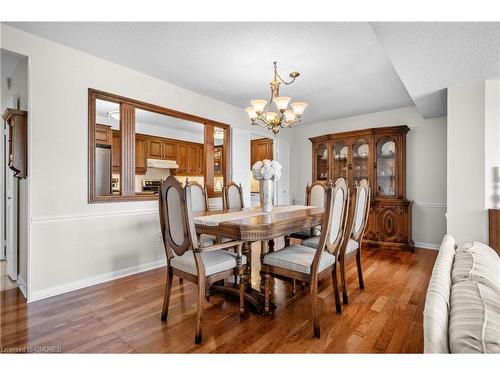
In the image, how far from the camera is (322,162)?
5.09m

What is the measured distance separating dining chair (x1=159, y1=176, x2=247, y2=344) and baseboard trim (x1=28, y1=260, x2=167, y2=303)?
1.22m

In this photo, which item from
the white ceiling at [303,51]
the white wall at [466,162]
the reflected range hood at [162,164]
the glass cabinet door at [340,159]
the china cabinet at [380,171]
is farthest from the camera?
the reflected range hood at [162,164]

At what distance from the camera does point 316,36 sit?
89.7 inches

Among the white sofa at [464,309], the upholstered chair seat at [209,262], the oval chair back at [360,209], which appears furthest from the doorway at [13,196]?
the white sofa at [464,309]

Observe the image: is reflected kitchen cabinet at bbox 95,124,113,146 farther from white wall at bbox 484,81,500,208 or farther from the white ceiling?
white wall at bbox 484,81,500,208

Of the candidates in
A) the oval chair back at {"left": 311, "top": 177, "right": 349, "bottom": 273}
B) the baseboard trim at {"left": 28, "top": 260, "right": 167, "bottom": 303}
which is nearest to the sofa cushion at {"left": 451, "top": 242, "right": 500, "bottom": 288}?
the oval chair back at {"left": 311, "top": 177, "right": 349, "bottom": 273}

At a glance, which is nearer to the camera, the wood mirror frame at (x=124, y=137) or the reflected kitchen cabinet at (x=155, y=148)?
the wood mirror frame at (x=124, y=137)

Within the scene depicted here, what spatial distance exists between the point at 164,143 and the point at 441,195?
5.05 metres

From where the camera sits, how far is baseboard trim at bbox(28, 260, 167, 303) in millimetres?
2383

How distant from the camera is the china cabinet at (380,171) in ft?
13.6

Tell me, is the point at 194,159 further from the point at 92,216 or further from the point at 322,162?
the point at 92,216

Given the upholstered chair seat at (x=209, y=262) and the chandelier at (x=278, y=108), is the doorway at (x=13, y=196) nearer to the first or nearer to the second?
the upholstered chair seat at (x=209, y=262)

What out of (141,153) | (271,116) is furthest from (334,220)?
(141,153)

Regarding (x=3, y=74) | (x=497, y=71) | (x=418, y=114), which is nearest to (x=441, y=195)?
(x=418, y=114)
